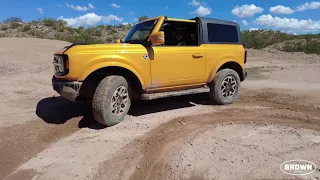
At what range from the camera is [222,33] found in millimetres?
6441

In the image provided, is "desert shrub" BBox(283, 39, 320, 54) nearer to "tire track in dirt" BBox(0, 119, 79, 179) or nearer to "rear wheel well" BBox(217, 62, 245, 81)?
"rear wheel well" BBox(217, 62, 245, 81)

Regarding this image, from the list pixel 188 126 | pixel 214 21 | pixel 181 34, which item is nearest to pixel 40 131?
pixel 188 126

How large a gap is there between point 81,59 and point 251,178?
305 cm

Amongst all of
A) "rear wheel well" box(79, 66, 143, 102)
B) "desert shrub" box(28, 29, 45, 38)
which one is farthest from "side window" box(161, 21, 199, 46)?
"desert shrub" box(28, 29, 45, 38)

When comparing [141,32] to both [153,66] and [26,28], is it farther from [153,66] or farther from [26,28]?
[26,28]

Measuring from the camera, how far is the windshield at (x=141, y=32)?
5600mm

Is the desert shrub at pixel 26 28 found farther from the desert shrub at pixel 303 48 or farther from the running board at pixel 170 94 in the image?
the running board at pixel 170 94

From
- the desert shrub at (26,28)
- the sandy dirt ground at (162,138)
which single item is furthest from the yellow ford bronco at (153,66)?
the desert shrub at (26,28)

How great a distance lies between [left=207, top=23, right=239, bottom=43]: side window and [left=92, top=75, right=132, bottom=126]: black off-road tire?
7.85 ft

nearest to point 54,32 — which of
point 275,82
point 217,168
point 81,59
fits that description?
point 275,82

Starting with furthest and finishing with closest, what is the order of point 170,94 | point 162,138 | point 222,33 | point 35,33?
point 35,33 < point 222,33 < point 170,94 < point 162,138

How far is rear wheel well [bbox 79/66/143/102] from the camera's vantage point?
5.03m

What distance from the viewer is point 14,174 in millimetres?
3582

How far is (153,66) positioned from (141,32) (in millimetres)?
988
